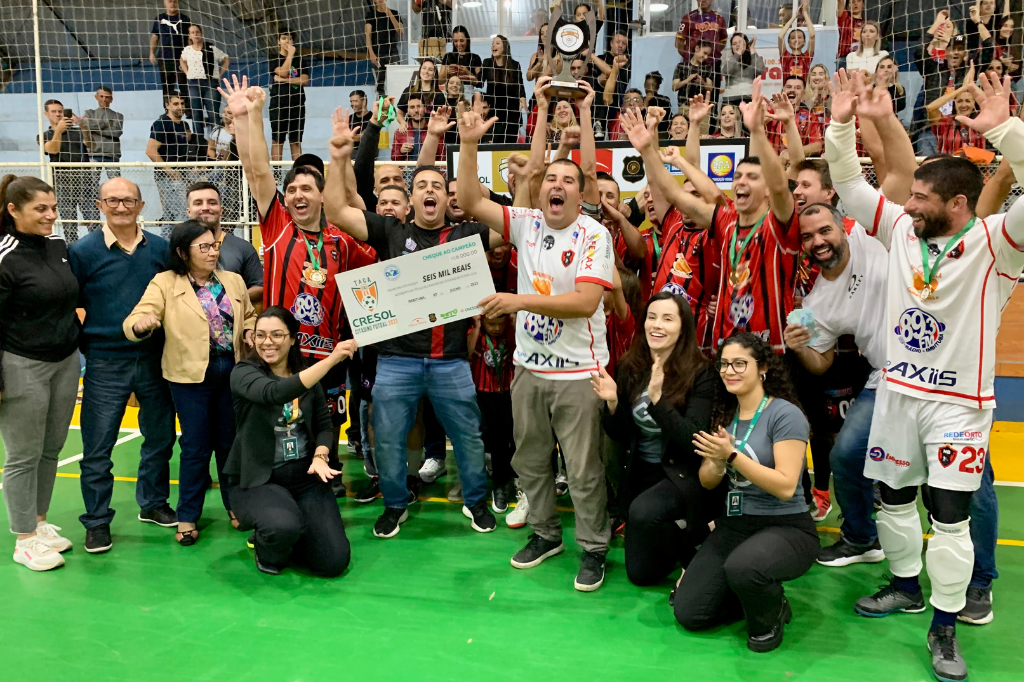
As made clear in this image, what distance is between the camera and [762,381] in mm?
3752

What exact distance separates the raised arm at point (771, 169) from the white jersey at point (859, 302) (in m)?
0.47

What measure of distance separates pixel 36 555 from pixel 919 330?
463 centimetres

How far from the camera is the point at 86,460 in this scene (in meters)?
4.58

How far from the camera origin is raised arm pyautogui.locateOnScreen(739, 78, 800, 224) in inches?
158

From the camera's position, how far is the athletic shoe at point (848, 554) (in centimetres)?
441

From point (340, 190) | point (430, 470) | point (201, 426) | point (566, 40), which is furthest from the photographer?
point (566, 40)

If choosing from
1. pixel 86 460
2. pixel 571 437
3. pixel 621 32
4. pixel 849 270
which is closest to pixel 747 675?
pixel 571 437

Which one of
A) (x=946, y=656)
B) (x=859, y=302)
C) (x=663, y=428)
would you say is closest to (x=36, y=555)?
(x=663, y=428)

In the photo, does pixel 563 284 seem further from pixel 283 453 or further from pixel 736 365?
pixel 283 453

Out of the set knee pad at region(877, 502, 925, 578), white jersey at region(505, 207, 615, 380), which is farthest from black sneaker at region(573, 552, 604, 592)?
knee pad at region(877, 502, 925, 578)

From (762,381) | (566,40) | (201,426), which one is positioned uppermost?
(566,40)

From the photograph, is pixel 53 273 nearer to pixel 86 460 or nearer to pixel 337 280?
pixel 86 460

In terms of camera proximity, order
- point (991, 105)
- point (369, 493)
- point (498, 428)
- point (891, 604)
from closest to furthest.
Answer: point (991, 105)
point (891, 604)
point (498, 428)
point (369, 493)

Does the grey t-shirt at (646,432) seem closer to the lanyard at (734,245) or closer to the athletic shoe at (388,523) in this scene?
the lanyard at (734,245)
